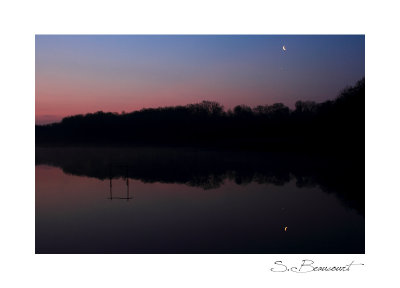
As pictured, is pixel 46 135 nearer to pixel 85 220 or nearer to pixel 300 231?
pixel 85 220

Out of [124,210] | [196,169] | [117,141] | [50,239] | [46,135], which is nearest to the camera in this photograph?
[50,239]

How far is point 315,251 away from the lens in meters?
5.23

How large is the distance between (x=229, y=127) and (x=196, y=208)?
510 cm

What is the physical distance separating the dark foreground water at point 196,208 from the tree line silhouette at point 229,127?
71cm

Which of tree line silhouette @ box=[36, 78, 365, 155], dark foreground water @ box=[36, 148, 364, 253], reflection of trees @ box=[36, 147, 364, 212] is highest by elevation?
tree line silhouette @ box=[36, 78, 365, 155]

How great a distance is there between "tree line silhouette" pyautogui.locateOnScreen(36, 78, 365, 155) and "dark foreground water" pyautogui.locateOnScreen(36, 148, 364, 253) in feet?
2.33

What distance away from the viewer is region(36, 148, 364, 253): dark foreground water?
550cm

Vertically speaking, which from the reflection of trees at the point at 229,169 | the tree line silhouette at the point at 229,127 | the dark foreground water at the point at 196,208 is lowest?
the dark foreground water at the point at 196,208

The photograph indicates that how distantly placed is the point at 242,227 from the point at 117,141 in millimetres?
7267

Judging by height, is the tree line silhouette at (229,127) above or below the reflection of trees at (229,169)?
above

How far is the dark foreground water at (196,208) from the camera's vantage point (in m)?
5.50

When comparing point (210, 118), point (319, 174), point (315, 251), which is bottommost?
point (315, 251)
